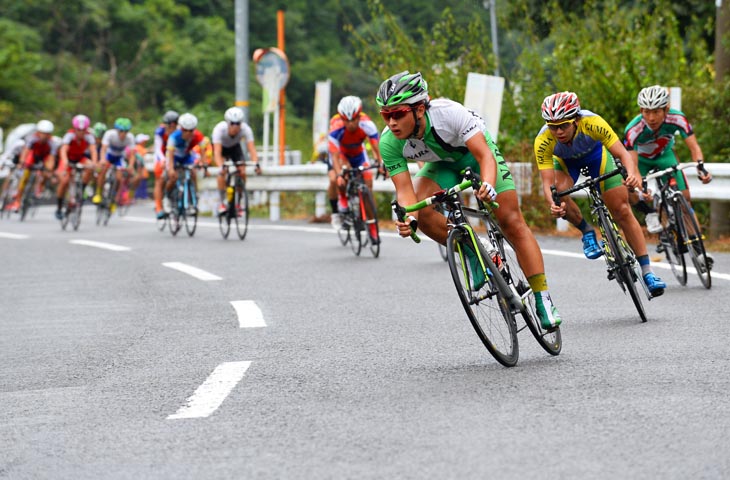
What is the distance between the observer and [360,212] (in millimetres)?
15555

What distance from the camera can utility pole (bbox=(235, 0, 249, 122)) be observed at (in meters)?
25.9

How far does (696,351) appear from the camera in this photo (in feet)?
25.7

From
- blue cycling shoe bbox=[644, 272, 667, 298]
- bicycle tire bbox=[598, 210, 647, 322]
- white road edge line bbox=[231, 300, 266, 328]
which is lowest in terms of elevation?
white road edge line bbox=[231, 300, 266, 328]

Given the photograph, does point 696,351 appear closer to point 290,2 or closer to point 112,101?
point 112,101

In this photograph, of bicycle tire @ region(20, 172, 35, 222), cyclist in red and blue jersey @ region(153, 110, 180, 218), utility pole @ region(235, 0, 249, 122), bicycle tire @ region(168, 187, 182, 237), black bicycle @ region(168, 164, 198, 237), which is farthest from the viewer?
bicycle tire @ region(20, 172, 35, 222)

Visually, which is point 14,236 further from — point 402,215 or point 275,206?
point 402,215

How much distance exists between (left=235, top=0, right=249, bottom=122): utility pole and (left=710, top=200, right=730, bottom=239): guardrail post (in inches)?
446

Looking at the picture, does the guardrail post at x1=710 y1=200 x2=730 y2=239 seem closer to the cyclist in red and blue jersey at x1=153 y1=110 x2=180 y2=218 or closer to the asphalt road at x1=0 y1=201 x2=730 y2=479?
the asphalt road at x1=0 y1=201 x2=730 y2=479

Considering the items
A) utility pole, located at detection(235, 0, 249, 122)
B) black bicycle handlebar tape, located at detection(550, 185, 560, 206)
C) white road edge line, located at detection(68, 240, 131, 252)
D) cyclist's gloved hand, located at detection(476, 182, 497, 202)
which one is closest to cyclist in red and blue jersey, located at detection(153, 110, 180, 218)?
white road edge line, located at detection(68, 240, 131, 252)

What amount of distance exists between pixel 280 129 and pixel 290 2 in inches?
1747

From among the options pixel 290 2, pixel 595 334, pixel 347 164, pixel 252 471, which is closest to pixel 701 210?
pixel 347 164

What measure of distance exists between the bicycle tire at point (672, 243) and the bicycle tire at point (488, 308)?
171 inches

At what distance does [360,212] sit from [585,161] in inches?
218

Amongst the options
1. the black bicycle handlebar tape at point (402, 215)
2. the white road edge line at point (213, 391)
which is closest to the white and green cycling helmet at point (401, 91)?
the black bicycle handlebar tape at point (402, 215)
